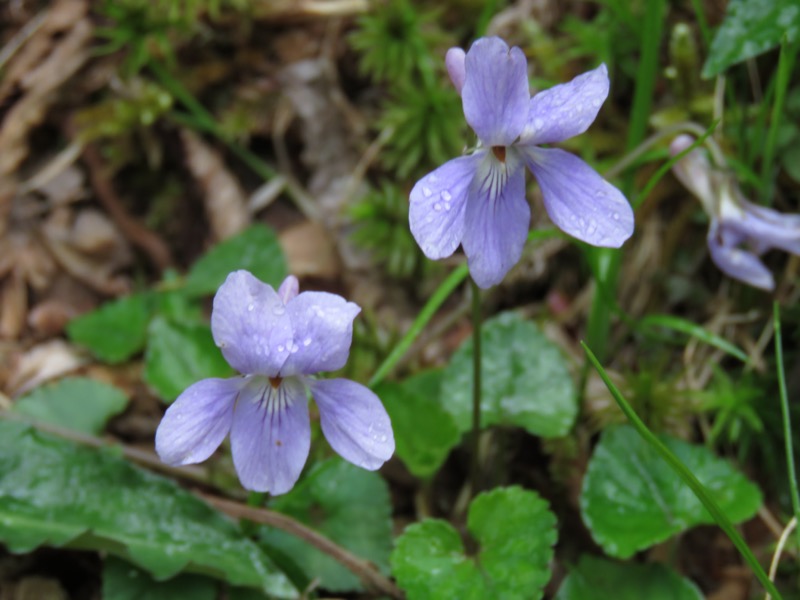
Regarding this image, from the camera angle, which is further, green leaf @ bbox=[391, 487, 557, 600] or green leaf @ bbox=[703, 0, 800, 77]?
green leaf @ bbox=[703, 0, 800, 77]

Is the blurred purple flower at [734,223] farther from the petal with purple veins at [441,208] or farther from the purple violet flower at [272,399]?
the purple violet flower at [272,399]

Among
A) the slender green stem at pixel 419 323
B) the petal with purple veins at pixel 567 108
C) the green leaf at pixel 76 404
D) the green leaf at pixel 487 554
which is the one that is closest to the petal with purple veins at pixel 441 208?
the petal with purple veins at pixel 567 108

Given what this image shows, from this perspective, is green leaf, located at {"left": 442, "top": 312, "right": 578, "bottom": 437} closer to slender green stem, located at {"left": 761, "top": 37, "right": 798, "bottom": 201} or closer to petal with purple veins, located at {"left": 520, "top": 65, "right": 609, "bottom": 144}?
slender green stem, located at {"left": 761, "top": 37, "right": 798, "bottom": 201}

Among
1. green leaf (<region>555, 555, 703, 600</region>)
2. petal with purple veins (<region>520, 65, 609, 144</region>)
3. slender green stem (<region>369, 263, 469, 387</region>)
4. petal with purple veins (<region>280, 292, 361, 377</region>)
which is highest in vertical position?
petal with purple veins (<region>520, 65, 609, 144</region>)

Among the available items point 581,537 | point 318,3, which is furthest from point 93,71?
point 581,537

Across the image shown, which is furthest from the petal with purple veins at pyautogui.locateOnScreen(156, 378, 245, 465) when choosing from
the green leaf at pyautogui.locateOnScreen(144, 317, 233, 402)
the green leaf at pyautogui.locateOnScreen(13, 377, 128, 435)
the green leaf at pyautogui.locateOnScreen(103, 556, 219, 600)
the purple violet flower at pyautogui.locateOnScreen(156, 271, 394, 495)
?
the green leaf at pyautogui.locateOnScreen(13, 377, 128, 435)

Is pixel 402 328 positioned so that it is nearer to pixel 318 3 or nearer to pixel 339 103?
pixel 339 103

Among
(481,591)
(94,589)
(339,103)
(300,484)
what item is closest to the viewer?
(481,591)

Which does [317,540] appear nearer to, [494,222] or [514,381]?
[514,381]
